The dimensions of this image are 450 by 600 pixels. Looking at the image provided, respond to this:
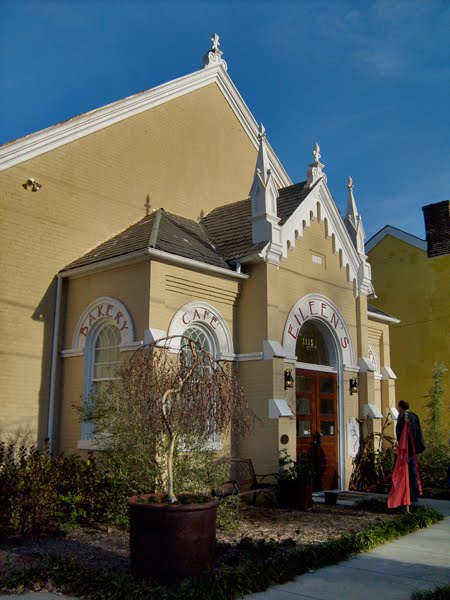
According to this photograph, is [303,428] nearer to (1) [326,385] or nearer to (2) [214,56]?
(1) [326,385]

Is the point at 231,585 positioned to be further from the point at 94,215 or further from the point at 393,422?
the point at 393,422

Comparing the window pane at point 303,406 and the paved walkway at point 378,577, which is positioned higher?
the window pane at point 303,406

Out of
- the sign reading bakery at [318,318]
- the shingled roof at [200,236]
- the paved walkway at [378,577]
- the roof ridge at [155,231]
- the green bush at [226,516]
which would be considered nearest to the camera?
the paved walkway at [378,577]

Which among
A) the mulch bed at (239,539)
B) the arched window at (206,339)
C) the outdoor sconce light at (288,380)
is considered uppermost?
the arched window at (206,339)

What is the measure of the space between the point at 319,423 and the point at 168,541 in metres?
8.20

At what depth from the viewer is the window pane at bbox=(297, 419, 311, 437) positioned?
13906mm

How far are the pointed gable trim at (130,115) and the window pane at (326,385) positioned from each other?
729 cm

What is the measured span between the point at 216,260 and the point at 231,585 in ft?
24.8

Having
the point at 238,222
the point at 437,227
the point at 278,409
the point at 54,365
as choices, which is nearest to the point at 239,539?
the point at 278,409

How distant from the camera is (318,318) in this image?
14.7 meters

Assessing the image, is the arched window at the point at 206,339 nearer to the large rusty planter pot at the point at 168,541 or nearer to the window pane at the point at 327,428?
the window pane at the point at 327,428

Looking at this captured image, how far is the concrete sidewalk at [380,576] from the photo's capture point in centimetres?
664

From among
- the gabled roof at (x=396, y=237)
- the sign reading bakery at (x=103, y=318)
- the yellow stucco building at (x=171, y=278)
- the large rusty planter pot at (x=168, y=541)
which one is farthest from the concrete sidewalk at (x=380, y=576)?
the gabled roof at (x=396, y=237)

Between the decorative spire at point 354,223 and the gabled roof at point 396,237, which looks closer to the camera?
the decorative spire at point 354,223
